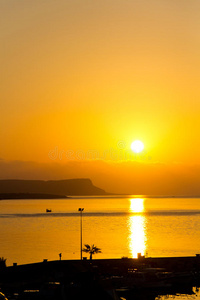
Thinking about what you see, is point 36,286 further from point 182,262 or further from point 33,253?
point 33,253

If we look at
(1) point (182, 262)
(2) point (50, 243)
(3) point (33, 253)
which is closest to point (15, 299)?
(1) point (182, 262)

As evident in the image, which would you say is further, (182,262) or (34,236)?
(34,236)

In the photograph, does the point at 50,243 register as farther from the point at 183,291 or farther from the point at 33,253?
the point at 183,291

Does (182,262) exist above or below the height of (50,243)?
below

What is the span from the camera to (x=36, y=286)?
66375 millimetres

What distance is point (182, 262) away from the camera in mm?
91250

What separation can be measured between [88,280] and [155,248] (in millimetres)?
109336

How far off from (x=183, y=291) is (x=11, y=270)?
24472 mm

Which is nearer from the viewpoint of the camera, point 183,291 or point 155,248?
point 183,291

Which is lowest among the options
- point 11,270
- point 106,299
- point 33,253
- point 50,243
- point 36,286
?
point 106,299

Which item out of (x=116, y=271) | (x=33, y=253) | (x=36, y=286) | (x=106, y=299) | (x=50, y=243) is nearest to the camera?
(x=106, y=299)

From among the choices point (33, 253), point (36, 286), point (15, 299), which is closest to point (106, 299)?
point (15, 299)

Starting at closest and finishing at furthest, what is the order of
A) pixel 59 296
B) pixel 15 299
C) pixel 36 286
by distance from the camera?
pixel 59 296 < pixel 15 299 < pixel 36 286

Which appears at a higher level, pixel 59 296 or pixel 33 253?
pixel 33 253
